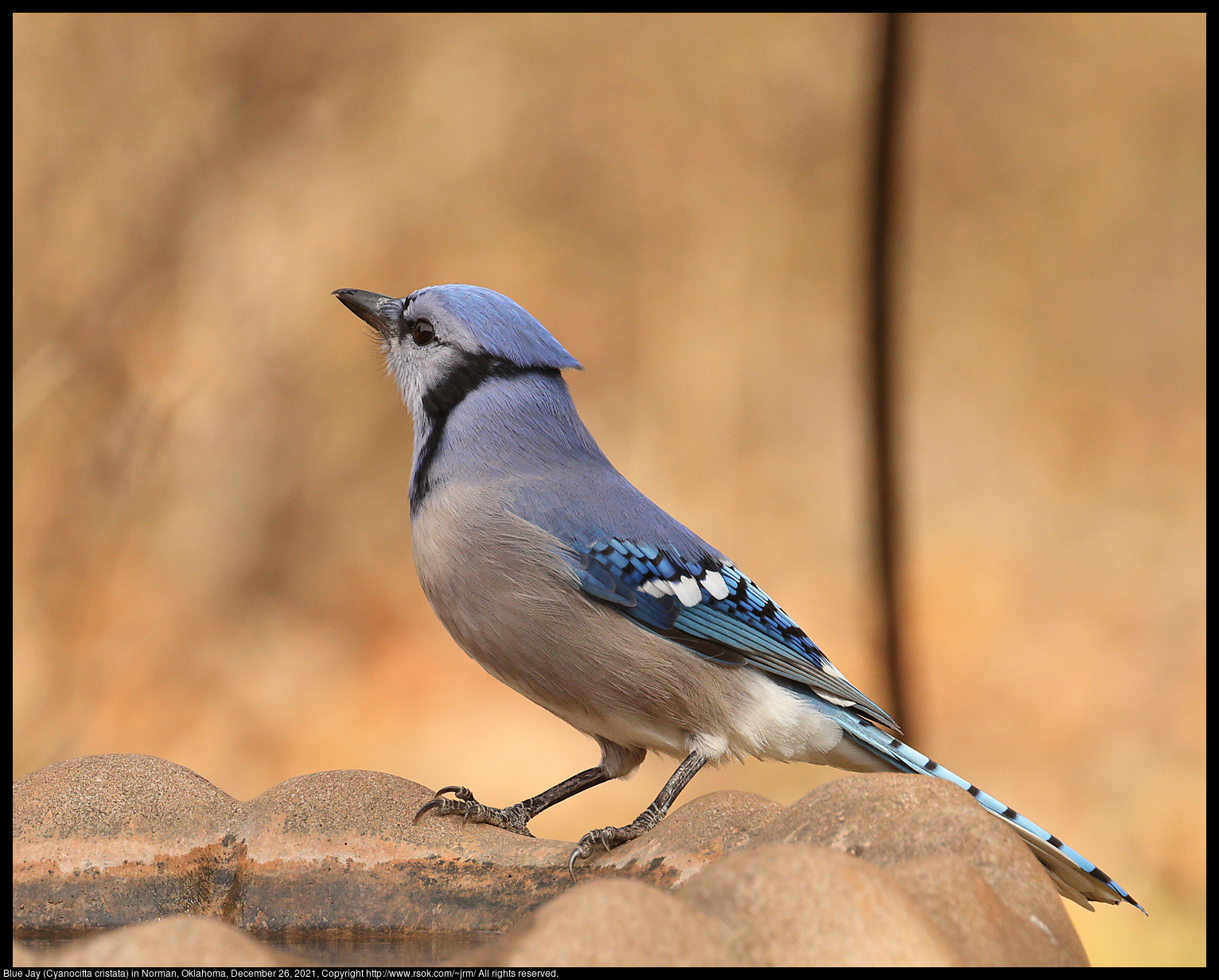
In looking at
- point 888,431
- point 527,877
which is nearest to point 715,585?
point 527,877

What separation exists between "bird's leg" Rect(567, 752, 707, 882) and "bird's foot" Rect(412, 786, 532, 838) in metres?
0.28

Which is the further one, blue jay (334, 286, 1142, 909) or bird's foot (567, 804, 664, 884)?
blue jay (334, 286, 1142, 909)

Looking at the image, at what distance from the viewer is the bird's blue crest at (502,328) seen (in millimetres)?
2938

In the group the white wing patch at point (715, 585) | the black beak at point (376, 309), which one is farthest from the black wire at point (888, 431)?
the black beak at point (376, 309)

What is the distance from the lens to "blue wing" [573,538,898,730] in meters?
2.62

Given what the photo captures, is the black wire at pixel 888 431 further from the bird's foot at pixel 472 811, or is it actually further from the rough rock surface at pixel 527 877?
the rough rock surface at pixel 527 877

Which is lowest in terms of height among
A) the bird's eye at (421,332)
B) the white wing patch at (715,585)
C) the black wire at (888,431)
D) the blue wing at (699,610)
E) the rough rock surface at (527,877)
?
the rough rock surface at (527,877)

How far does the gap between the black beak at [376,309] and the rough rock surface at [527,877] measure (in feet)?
4.13

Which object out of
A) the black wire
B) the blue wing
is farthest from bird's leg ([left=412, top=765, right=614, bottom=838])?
the black wire

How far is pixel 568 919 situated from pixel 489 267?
4.77 metres

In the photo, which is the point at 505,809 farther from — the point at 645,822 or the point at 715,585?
the point at 715,585

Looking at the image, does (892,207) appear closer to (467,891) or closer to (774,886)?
(467,891)

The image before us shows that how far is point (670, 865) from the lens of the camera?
84.7 inches

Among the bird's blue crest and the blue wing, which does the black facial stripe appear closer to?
the bird's blue crest
